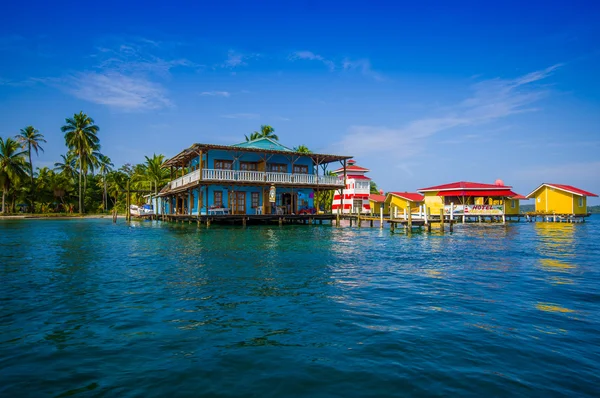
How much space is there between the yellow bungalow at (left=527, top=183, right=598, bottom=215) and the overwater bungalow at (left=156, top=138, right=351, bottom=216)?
2689 centimetres

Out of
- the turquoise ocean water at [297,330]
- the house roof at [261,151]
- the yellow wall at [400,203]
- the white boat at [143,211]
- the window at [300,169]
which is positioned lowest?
the turquoise ocean water at [297,330]

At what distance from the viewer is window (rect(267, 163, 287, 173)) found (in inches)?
1375

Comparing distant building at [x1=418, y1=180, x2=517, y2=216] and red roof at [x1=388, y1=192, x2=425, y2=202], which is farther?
red roof at [x1=388, y1=192, x2=425, y2=202]

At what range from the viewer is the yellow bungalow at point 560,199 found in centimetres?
4453

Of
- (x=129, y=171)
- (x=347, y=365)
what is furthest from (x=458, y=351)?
(x=129, y=171)

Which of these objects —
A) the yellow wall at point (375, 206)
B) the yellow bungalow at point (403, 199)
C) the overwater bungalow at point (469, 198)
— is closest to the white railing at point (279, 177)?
the overwater bungalow at point (469, 198)

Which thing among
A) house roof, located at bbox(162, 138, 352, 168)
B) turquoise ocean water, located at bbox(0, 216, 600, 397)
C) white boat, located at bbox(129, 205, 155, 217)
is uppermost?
house roof, located at bbox(162, 138, 352, 168)

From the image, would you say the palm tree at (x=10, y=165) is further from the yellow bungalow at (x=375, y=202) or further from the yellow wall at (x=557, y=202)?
the yellow wall at (x=557, y=202)

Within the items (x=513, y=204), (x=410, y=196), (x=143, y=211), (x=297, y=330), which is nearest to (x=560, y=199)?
(x=513, y=204)

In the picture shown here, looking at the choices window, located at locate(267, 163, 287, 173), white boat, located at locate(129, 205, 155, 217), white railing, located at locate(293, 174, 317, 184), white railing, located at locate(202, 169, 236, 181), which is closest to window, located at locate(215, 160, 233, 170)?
white railing, located at locate(202, 169, 236, 181)

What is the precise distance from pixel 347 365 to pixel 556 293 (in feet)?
21.5

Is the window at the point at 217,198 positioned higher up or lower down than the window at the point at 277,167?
lower down

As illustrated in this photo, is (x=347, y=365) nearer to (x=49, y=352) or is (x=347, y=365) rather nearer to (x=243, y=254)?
(x=49, y=352)

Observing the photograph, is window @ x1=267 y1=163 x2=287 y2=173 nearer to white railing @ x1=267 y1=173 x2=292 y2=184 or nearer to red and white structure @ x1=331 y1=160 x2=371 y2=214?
white railing @ x1=267 y1=173 x2=292 y2=184
